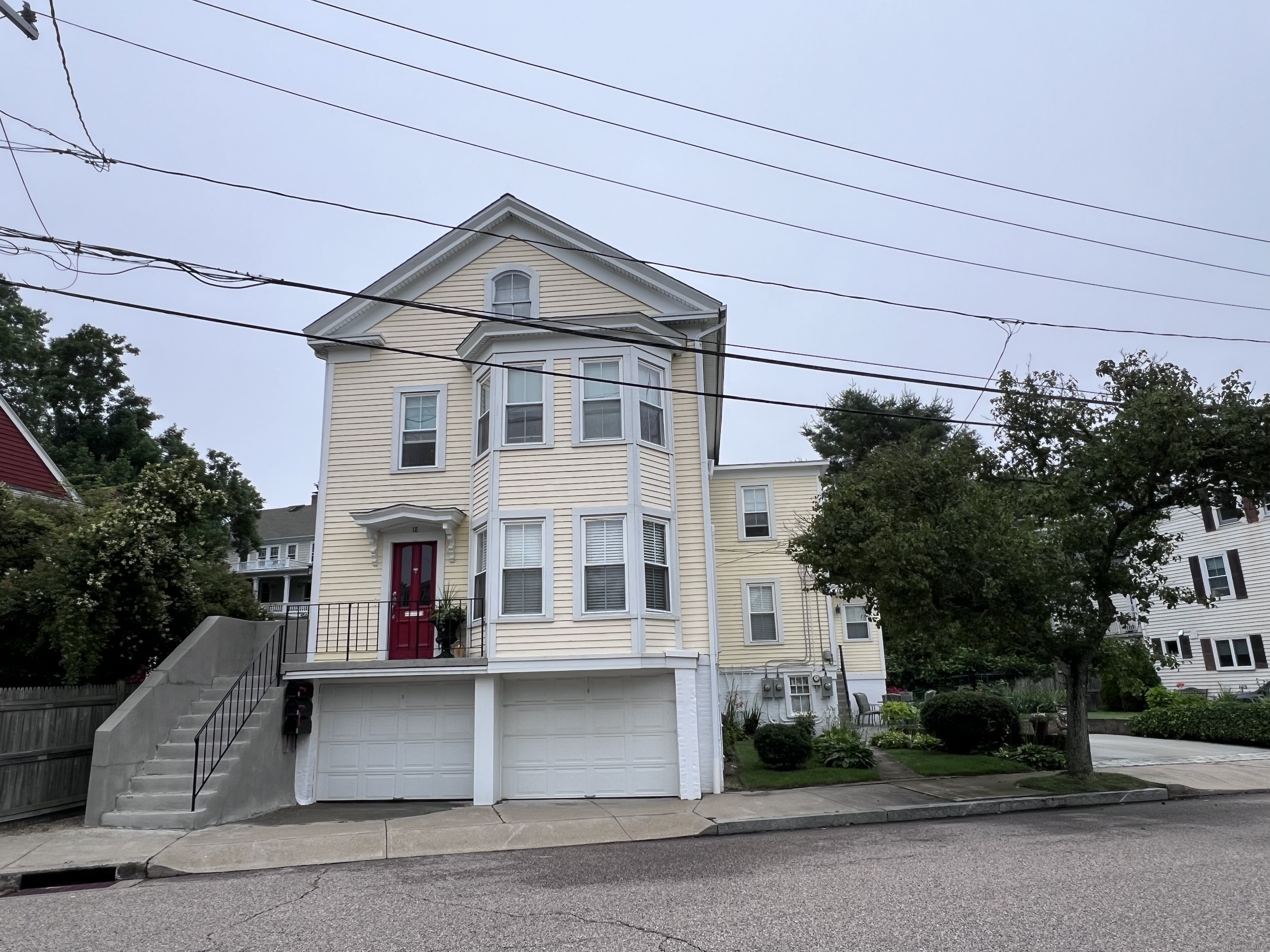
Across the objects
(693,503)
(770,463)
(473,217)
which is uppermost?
(473,217)

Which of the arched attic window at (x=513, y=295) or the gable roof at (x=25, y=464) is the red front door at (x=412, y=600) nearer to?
the arched attic window at (x=513, y=295)

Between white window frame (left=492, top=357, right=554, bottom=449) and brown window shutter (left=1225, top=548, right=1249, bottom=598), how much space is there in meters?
26.3

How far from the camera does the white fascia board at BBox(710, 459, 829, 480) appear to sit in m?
25.2

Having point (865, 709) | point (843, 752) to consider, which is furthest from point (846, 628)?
point (843, 752)

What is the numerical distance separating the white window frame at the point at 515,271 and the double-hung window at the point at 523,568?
4240 mm

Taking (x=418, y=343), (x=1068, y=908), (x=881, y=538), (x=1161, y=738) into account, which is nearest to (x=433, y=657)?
(x=418, y=343)

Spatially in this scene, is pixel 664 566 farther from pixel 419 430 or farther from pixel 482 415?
pixel 419 430

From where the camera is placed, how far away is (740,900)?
7215 millimetres

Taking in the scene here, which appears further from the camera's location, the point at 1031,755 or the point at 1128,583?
the point at 1031,755

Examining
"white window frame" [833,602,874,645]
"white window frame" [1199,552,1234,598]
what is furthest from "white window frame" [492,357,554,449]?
"white window frame" [1199,552,1234,598]

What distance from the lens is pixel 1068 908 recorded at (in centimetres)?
655

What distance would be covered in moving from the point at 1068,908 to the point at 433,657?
1034 cm

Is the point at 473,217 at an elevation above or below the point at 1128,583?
above

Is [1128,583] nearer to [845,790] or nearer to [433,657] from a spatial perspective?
[845,790]
